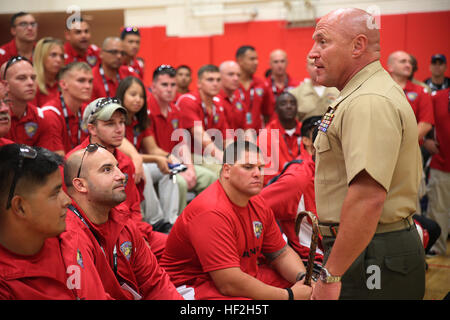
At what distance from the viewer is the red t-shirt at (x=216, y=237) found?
98.2 inches

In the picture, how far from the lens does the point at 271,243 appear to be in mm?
2918

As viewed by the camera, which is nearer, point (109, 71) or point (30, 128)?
point (30, 128)

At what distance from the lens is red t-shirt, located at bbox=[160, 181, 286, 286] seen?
2494 millimetres

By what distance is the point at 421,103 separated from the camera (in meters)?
5.20

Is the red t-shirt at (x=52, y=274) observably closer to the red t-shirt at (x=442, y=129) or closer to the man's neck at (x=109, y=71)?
the man's neck at (x=109, y=71)

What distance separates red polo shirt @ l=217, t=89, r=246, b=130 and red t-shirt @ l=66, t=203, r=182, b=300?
3.81 m

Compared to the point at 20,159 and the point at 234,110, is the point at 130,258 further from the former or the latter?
the point at 234,110

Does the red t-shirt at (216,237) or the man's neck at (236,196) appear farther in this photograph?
the man's neck at (236,196)

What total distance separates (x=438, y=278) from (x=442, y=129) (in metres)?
1.85

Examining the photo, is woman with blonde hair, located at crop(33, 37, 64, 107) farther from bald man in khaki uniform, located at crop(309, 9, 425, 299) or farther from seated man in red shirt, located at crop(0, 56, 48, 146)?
bald man in khaki uniform, located at crop(309, 9, 425, 299)

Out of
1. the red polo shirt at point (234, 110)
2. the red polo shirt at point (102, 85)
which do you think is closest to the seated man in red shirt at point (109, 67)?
the red polo shirt at point (102, 85)

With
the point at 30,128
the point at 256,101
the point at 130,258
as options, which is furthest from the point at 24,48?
the point at 130,258

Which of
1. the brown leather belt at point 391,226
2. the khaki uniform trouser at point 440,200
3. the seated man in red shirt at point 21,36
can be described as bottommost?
the khaki uniform trouser at point 440,200
